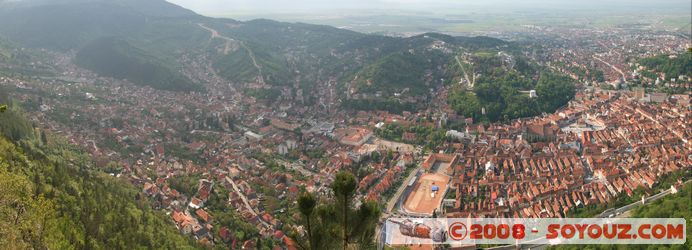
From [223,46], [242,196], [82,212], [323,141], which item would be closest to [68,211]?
[82,212]

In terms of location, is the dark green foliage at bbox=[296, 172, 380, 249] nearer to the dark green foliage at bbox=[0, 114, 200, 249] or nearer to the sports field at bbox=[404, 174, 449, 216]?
the dark green foliage at bbox=[0, 114, 200, 249]

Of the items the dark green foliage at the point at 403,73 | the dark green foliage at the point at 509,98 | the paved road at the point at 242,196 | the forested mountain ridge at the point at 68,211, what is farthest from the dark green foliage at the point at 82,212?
the dark green foliage at the point at 403,73

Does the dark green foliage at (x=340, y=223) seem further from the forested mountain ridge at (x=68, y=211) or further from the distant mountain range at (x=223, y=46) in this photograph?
the distant mountain range at (x=223, y=46)

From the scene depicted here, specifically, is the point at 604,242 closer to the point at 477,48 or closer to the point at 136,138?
the point at 136,138

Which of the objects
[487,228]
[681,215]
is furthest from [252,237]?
[681,215]

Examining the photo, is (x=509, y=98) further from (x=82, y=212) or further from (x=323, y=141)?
(x=82, y=212)

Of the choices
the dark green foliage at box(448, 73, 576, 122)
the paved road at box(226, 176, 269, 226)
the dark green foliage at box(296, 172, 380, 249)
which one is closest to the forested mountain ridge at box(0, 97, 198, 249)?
the paved road at box(226, 176, 269, 226)
